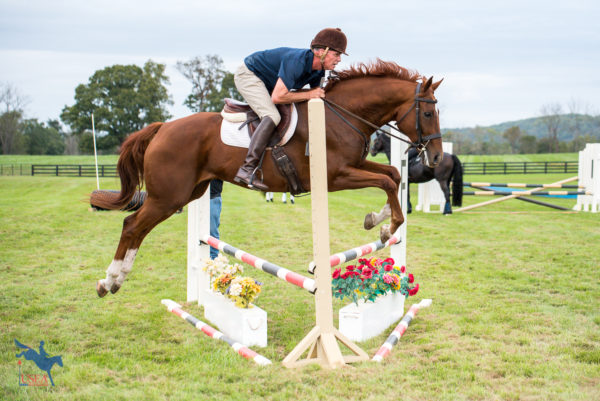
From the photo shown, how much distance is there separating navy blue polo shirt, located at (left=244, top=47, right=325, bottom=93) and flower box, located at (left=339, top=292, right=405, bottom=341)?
1.86m

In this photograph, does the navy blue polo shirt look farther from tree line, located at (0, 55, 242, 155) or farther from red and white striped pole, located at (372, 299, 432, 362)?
tree line, located at (0, 55, 242, 155)

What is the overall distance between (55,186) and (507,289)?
20806mm

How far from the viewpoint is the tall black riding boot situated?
3688 millimetres

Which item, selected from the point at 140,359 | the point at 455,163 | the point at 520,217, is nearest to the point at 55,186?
the point at 455,163

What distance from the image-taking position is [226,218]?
11.8 metres

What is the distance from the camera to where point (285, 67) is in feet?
11.8

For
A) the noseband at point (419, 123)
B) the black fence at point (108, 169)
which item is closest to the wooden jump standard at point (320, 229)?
the noseband at point (419, 123)

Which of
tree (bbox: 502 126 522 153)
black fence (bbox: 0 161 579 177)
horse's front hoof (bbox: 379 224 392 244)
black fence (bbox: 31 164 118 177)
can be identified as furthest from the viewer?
tree (bbox: 502 126 522 153)

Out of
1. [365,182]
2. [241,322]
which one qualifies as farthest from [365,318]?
[365,182]

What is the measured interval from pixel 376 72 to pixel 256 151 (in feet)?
4.01

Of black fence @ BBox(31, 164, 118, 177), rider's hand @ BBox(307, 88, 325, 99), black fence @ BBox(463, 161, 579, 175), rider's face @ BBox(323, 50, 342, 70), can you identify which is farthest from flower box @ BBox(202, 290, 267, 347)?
black fence @ BBox(463, 161, 579, 175)

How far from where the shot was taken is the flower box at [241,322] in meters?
3.93

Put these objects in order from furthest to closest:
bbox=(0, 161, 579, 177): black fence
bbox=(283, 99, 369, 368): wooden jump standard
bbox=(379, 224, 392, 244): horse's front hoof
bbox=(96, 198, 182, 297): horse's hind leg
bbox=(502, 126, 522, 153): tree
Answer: bbox=(502, 126, 522, 153): tree, bbox=(0, 161, 579, 177): black fence, bbox=(96, 198, 182, 297): horse's hind leg, bbox=(379, 224, 392, 244): horse's front hoof, bbox=(283, 99, 369, 368): wooden jump standard

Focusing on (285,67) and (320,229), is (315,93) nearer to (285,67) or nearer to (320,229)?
(285,67)
